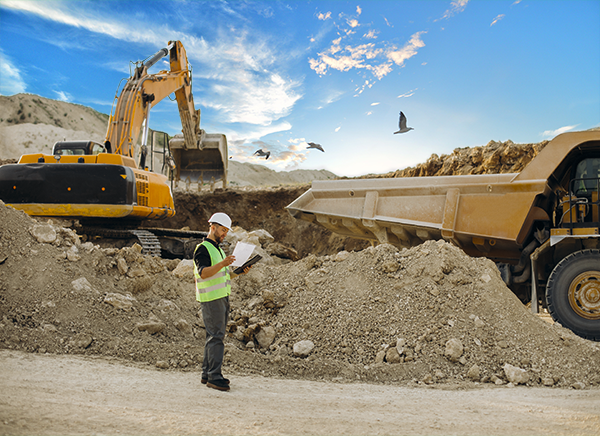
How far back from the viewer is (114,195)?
8.02 m

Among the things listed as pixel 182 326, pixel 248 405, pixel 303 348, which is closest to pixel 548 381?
pixel 303 348

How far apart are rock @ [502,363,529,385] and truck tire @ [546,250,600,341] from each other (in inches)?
64.3

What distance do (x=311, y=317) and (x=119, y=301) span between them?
91.0 inches

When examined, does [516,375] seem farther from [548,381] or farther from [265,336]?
[265,336]

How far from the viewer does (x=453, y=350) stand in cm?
419

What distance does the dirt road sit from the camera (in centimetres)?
237

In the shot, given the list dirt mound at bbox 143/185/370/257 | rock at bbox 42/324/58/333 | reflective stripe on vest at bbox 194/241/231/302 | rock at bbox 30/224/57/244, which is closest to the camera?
reflective stripe on vest at bbox 194/241/231/302

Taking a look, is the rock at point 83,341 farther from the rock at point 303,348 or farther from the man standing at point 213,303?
the rock at point 303,348

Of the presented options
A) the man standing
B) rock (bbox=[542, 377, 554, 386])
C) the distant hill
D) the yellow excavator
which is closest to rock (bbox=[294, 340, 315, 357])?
the man standing

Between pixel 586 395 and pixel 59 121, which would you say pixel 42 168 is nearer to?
pixel 586 395

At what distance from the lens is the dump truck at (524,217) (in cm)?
515

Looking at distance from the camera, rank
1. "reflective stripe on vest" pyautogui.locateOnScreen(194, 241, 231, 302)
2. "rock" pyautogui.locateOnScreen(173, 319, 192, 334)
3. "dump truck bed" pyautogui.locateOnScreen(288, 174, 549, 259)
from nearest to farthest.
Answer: "reflective stripe on vest" pyautogui.locateOnScreen(194, 241, 231, 302)
"rock" pyautogui.locateOnScreen(173, 319, 192, 334)
"dump truck bed" pyautogui.locateOnScreen(288, 174, 549, 259)

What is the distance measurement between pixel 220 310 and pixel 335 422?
50.5 inches

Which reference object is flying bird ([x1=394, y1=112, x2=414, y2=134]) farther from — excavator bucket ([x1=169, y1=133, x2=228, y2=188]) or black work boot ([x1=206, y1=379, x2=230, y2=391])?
excavator bucket ([x1=169, y1=133, x2=228, y2=188])
